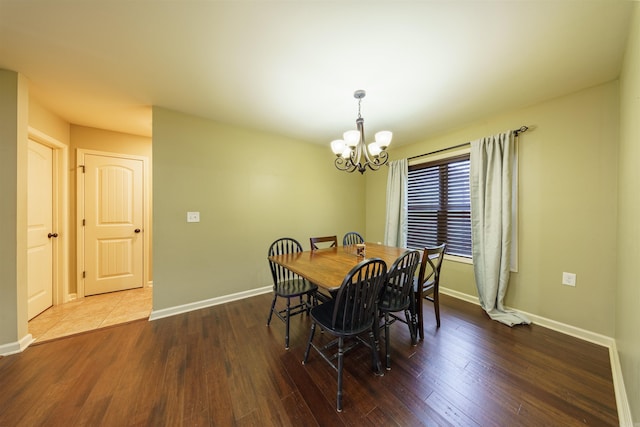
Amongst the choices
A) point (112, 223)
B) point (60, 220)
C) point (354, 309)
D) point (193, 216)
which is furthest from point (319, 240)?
point (60, 220)

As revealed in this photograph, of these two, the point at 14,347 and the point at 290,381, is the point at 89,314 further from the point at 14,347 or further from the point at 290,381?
the point at 290,381

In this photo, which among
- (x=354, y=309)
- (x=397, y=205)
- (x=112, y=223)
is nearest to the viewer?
(x=354, y=309)

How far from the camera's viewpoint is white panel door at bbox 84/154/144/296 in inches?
116

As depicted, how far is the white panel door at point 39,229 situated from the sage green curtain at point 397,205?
4573 mm

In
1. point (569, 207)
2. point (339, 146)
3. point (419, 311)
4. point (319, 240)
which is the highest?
point (339, 146)

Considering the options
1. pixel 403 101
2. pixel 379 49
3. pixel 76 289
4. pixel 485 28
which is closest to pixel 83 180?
pixel 76 289

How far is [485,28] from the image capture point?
1.36 meters

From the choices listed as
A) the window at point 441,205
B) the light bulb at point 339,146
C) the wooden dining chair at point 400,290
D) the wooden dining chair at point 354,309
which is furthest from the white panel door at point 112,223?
the window at point 441,205

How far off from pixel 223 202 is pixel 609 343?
4.26 meters

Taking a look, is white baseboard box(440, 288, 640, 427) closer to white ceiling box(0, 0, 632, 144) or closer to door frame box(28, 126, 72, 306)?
white ceiling box(0, 0, 632, 144)

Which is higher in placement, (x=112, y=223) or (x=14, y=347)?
(x=112, y=223)

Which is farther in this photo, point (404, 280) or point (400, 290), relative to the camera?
point (400, 290)

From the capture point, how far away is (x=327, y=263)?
6.42 feet

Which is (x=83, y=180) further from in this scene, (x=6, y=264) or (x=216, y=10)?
(x=216, y=10)
